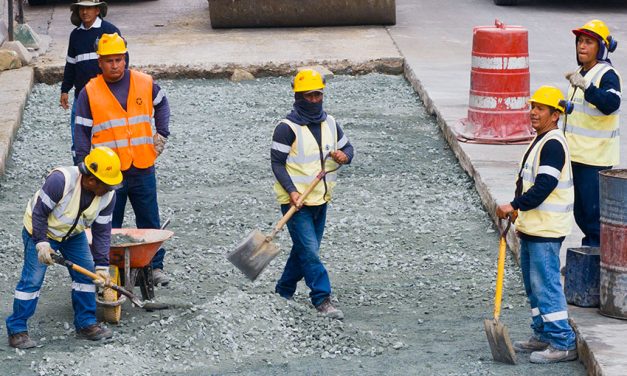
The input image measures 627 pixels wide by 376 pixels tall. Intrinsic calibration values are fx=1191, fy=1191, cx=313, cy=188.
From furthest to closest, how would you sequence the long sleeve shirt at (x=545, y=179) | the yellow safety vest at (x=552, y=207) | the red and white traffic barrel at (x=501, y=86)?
the red and white traffic barrel at (x=501, y=86), the yellow safety vest at (x=552, y=207), the long sleeve shirt at (x=545, y=179)

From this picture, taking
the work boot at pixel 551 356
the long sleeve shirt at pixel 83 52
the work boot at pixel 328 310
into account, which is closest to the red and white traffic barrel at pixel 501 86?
the long sleeve shirt at pixel 83 52

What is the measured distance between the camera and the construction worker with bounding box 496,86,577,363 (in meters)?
Result: 6.85

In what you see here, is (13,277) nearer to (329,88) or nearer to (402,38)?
(329,88)

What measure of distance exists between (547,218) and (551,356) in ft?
2.63

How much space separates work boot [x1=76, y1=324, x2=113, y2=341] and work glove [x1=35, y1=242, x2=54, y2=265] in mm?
628

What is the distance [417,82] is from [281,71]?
2354mm

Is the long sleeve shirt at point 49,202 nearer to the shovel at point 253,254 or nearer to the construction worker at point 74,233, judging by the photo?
the construction worker at point 74,233

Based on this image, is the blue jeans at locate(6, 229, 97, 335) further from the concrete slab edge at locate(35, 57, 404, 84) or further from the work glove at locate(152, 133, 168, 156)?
the concrete slab edge at locate(35, 57, 404, 84)

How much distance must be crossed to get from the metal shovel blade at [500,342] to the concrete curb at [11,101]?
6429 mm

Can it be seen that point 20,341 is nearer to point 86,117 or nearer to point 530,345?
point 86,117

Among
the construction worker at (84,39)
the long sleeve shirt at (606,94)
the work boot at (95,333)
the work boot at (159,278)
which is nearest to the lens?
the work boot at (95,333)

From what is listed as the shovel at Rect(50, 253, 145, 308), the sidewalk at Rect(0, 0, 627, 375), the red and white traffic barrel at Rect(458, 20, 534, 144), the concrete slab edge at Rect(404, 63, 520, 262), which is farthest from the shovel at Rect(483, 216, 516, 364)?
the red and white traffic barrel at Rect(458, 20, 534, 144)

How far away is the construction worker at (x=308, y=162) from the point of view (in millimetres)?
7652

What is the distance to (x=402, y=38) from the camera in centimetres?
1927
